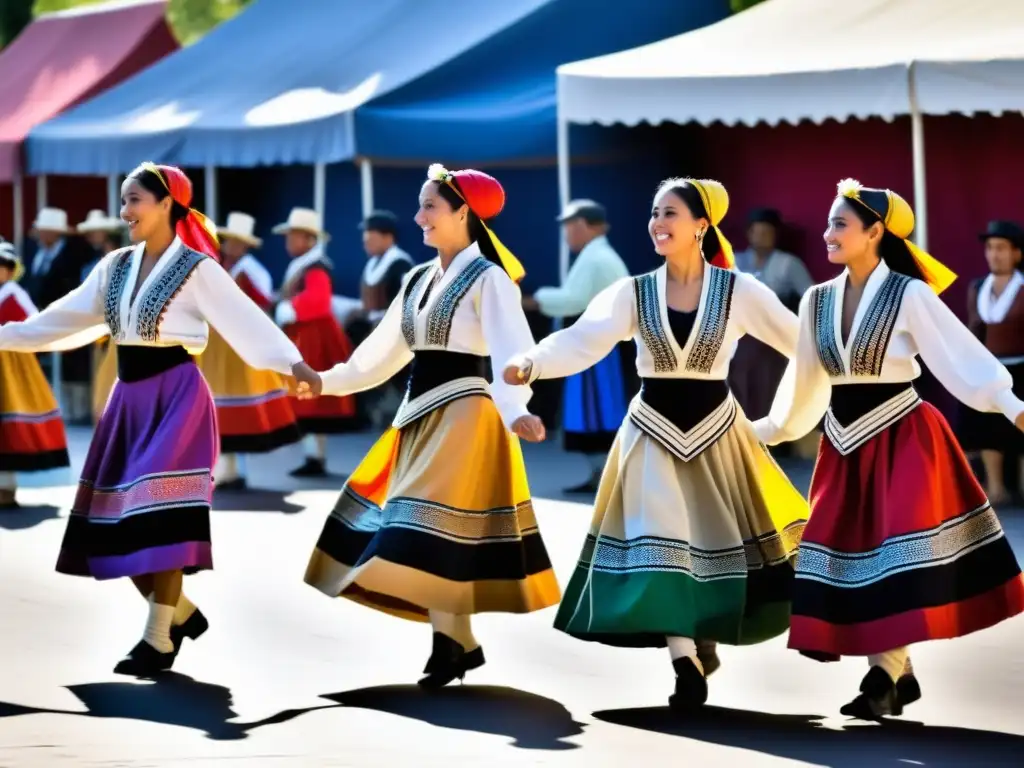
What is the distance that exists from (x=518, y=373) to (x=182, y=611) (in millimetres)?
1484

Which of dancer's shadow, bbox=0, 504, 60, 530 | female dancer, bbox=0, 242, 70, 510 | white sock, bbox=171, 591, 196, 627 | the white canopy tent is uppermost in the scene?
the white canopy tent

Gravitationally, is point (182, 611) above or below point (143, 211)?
below

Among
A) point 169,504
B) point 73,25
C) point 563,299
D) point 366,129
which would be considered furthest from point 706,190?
point 73,25

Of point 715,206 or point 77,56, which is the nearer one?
point 715,206

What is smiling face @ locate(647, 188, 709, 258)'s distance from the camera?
22.1 feet

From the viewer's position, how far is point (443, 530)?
6.87m

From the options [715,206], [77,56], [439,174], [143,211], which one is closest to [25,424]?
[143,211]

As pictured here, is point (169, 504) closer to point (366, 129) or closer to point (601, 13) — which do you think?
point (366, 129)

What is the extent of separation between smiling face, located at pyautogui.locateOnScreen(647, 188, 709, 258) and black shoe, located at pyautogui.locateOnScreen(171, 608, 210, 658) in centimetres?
188

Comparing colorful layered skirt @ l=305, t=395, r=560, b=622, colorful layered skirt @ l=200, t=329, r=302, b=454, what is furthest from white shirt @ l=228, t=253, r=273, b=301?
colorful layered skirt @ l=305, t=395, r=560, b=622

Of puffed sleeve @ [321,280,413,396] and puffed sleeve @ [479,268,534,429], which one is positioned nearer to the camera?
puffed sleeve @ [479,268,534,429]

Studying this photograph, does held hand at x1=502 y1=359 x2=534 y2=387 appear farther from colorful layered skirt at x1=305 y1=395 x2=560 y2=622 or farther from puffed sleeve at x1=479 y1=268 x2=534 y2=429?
colorful layered skirt at x1=305 y1=395 x2=560 y2=622

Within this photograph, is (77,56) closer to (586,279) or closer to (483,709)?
(586,279)

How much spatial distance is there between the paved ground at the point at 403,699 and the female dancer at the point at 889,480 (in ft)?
0.89
